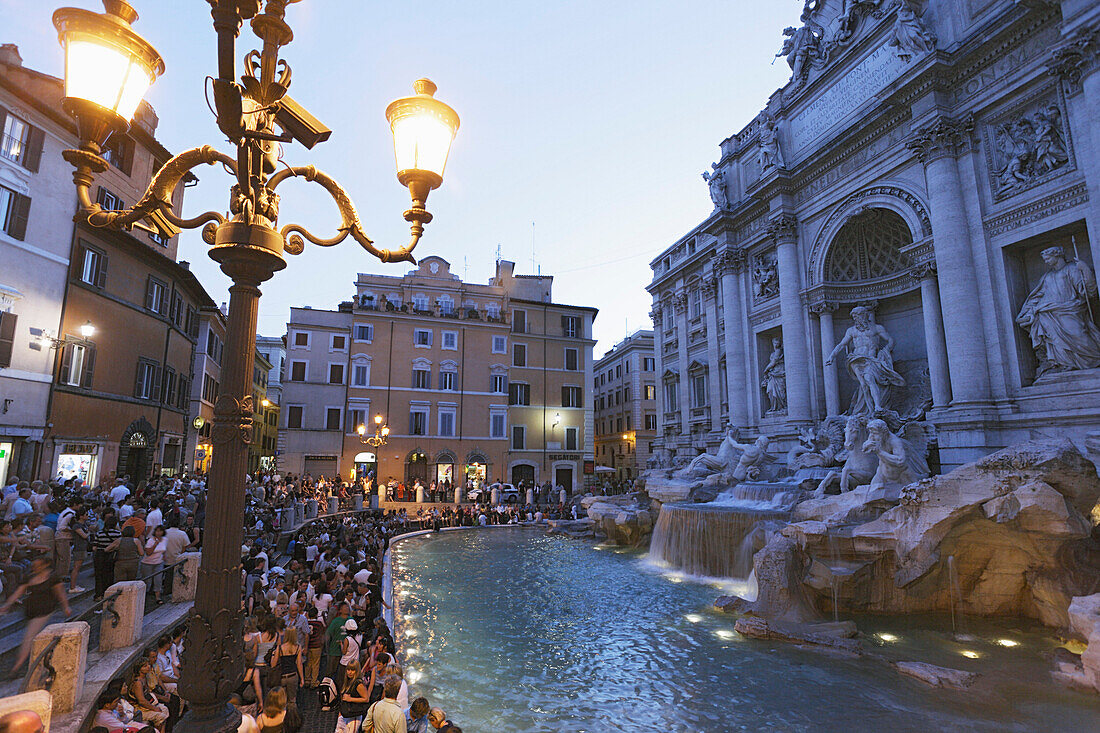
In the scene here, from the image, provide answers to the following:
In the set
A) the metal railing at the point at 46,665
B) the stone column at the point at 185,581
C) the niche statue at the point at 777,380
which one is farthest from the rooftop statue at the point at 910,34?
the metal railing at the point at 46,665

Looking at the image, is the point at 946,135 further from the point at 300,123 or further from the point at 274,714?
the point at 274,714

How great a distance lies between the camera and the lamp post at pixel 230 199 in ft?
10.6

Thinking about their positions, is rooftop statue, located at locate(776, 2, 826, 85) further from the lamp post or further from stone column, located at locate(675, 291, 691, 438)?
the lamp post

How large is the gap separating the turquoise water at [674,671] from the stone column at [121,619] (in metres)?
3.41

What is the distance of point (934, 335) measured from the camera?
1566cm

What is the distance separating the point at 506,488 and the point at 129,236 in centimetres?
2123

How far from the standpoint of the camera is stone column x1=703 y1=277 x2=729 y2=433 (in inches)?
1017

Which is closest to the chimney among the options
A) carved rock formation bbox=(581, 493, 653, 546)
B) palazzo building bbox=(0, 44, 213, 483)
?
palazzo building bbox=(0, 44, 213, 483)

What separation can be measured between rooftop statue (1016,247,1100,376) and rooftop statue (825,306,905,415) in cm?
420

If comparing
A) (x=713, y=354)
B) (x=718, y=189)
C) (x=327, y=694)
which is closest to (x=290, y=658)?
(x=327, y=694)

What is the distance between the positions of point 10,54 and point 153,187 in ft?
70.3

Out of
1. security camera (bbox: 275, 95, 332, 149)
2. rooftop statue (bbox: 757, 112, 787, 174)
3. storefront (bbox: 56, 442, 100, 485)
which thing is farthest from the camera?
rooftop statue (bbox: 757, 112, 787, 174)

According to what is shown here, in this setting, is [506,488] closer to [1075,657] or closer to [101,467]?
[101,467]

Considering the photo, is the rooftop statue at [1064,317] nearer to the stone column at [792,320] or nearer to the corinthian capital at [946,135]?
the corinthian capital at [946,135]
